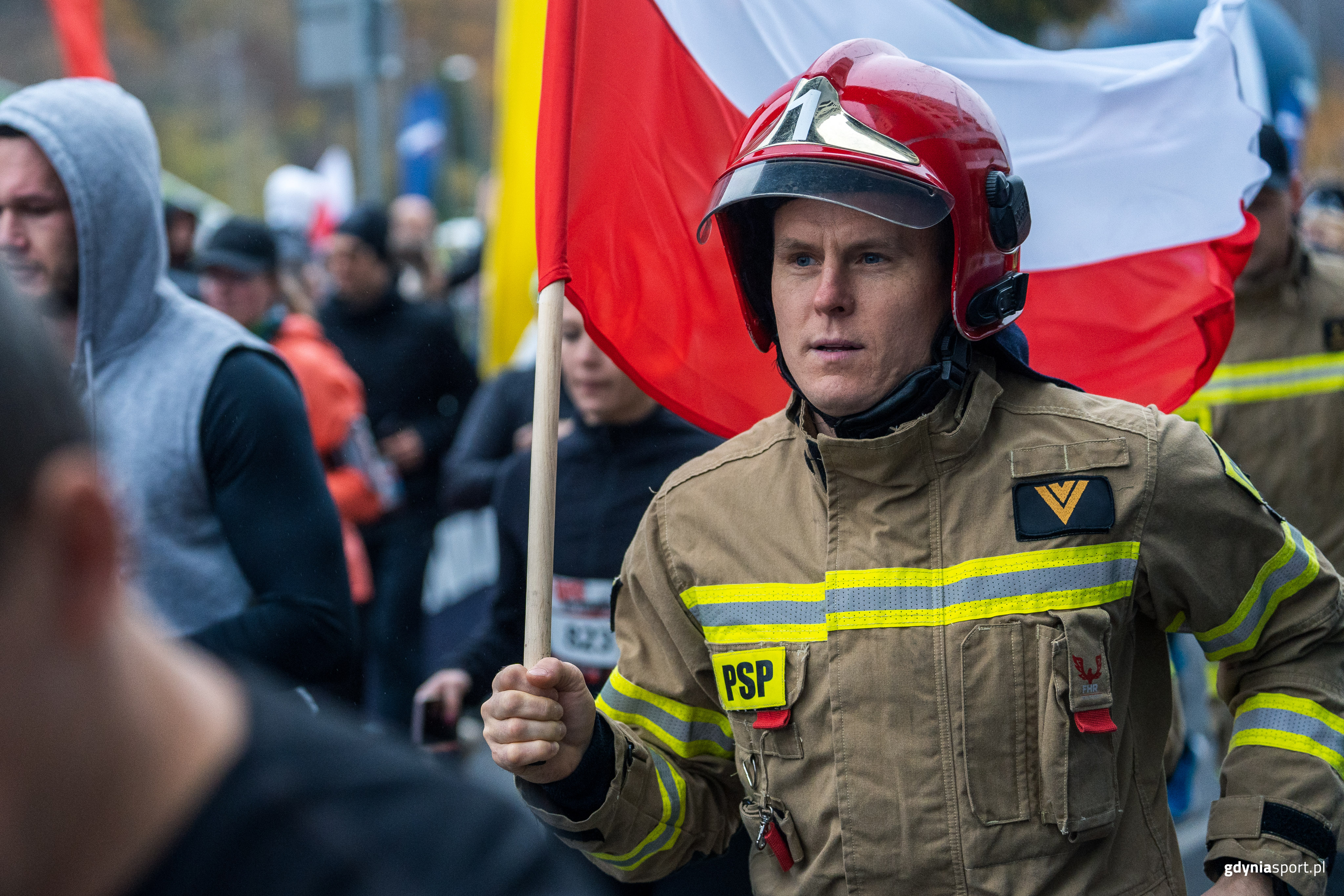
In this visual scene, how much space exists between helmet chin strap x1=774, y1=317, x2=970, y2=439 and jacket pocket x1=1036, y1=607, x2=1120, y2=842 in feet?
1.44

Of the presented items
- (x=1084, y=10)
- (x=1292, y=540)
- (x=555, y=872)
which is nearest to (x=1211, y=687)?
(x=1292, y=540)

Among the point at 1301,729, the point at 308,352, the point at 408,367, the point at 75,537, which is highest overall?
the point at 75,537

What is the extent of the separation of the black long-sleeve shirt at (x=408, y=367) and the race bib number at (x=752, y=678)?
199 inches

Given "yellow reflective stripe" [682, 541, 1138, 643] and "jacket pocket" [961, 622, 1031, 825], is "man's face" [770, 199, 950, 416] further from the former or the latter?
Result: "jacket pocket" [961, 622, 1031, 825]

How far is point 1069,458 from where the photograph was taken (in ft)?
7.52

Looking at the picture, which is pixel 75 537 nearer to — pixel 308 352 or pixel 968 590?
pixel 968 590

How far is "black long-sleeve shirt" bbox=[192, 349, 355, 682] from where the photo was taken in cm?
282

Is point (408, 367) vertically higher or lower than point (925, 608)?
lower

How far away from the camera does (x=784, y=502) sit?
8.05 feet

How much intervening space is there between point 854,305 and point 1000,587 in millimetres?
544

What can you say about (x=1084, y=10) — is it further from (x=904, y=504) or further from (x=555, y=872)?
(x=555, y=872)

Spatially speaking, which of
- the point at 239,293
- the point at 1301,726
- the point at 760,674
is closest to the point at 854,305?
the point at 760,674

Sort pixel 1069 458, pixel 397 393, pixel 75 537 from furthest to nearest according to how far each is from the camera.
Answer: pixel 397 393, pixel 1069 458, pixel 75 537

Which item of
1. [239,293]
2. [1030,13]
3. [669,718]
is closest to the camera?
[669,718]
